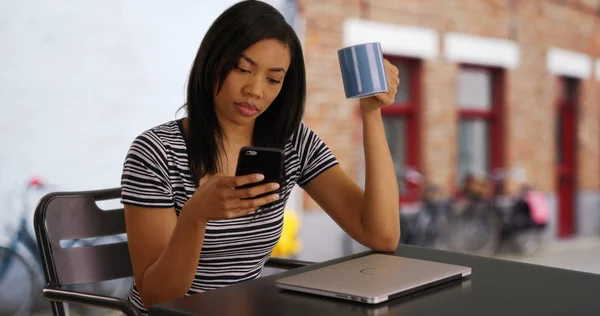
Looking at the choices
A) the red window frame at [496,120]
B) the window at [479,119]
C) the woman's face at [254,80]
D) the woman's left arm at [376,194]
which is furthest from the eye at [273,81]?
the red window frame at [496,120]

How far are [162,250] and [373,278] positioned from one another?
408mm

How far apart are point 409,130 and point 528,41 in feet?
6.58

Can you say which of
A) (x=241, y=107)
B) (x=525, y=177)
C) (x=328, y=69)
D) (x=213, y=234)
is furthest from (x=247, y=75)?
(x=525, y=177)

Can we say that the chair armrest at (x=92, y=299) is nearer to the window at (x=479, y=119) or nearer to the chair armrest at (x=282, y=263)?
the chair armrest at (x=282, y=263)

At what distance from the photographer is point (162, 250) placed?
1.36m

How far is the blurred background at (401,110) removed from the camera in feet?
12.7

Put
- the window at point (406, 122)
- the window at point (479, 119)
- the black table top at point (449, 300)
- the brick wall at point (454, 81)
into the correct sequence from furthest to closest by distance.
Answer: the window at point (479, 119), the window at point (406, 122), the brick wall at point (454, 81), the black table top at point (449, 300)

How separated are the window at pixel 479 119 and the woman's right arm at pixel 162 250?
537cm

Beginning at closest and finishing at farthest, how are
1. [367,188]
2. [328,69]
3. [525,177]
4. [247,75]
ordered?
[247,75], [367,188], [328,69], [525,177]

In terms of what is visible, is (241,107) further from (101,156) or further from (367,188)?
(101,156)

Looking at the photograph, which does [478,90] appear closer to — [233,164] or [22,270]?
[22,270]

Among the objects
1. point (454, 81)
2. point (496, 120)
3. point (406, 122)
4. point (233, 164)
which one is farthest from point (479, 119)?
point (233, 164)

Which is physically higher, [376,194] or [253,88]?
[253,88]

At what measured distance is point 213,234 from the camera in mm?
1502
